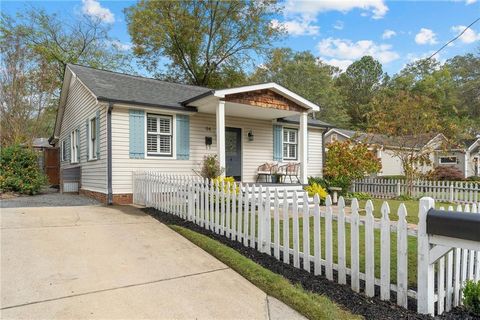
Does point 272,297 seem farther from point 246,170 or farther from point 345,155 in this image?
point 345,155

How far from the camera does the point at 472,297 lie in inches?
113

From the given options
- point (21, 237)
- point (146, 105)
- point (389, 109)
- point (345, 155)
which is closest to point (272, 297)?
point (21, 237)

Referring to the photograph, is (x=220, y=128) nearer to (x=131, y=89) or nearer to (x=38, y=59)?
(x=131, y=89)

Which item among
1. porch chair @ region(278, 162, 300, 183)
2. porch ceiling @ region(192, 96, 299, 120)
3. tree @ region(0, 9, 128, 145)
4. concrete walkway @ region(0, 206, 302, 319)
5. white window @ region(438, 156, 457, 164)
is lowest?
concrete walkway @ region(0, 206, 302, 319)

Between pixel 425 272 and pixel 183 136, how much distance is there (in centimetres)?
861

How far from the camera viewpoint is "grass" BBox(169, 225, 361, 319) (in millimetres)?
2818

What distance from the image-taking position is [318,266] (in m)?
3.67

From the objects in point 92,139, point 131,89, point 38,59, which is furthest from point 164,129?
point 38,59

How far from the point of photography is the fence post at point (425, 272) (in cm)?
276

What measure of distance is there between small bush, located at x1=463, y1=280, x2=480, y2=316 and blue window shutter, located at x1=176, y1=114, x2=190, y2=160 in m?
8.56

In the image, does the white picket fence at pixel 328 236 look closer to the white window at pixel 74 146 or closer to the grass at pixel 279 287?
the grass at pixel 279 287

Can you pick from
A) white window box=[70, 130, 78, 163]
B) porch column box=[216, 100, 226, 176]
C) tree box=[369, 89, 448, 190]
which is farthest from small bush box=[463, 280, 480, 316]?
white window box=[70, 130, 78, 163]

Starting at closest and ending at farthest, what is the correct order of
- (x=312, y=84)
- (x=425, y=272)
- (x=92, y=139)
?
(x=425, y=272) → (x=92, y=139) → (x=312, y=84)

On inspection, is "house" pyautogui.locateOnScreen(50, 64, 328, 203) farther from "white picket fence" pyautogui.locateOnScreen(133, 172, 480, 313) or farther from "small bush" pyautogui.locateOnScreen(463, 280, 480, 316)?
"small bush" pyautogui.locateOnScreen(463, 280, 480, 316)
